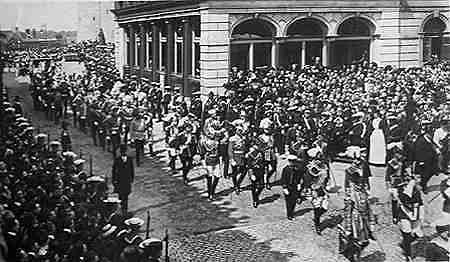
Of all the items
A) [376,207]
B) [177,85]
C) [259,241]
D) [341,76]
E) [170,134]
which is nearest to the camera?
[259,241]

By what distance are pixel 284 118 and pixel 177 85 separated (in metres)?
6.94

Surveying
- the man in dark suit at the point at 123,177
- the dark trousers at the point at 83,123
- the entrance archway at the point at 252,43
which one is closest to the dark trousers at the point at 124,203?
the man in dark suit at the point at 123,177

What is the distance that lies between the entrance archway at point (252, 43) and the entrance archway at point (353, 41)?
6.12 feet

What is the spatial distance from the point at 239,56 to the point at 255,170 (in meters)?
8.08

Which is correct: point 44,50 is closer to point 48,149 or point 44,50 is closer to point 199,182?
point 48,149

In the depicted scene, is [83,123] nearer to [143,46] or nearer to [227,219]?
[227,219]

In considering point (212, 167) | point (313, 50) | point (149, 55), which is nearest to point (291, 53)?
point (313, 50)

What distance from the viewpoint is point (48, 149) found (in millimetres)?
7410

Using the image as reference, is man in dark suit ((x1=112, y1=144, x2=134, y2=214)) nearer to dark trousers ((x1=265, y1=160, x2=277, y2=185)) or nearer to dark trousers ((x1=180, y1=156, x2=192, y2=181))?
dark trousers ((x1=180, y1=156, x2=192, y2=181))

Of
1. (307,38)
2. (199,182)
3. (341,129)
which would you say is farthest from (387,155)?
(307,38)

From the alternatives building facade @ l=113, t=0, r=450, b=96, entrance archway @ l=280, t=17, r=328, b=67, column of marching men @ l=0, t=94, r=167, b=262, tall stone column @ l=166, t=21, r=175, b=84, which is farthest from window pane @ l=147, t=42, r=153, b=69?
column of marching men @ l=0, t=94, r=167, b=262

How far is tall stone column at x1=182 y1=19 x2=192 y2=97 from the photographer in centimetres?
1728

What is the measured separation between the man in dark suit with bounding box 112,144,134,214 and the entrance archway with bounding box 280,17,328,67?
1002 cm

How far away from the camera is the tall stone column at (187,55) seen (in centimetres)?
1728
